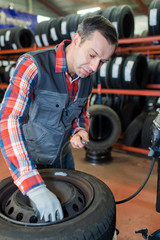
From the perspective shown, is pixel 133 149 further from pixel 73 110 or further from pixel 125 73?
pixel 73 110

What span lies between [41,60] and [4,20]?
898cm

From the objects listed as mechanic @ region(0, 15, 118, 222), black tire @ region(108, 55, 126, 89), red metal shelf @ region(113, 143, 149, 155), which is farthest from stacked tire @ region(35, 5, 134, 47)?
mechanic @ region(0, 15, 118, 222)

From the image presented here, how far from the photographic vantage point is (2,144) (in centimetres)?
98

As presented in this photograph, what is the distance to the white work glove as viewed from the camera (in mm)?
852

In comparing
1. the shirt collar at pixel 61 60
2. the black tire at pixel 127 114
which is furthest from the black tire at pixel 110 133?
the shirt collar at pixel 61 60

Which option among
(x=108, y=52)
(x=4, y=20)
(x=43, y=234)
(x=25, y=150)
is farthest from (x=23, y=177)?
(x=4, y=20)

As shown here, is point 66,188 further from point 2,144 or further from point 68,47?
point 68,47

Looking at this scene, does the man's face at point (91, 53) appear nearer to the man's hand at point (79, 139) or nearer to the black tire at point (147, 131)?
the man's hand at point (79, 139)

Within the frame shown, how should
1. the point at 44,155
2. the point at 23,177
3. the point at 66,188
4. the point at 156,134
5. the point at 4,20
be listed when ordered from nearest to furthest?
1. the point at 23,177
2. the point at 156,134
3. the point at 66,188
4. the point at 44,155
5. the point at 4,20

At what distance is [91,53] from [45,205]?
30.4 inches

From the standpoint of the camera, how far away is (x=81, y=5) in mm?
11766

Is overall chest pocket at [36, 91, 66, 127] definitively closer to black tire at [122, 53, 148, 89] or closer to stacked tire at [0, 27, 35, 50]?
black tire at [122, 53, 148, 89]

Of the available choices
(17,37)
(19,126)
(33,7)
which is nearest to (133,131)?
(19,126)

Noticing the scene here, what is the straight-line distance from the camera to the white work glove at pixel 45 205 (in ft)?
2.80
